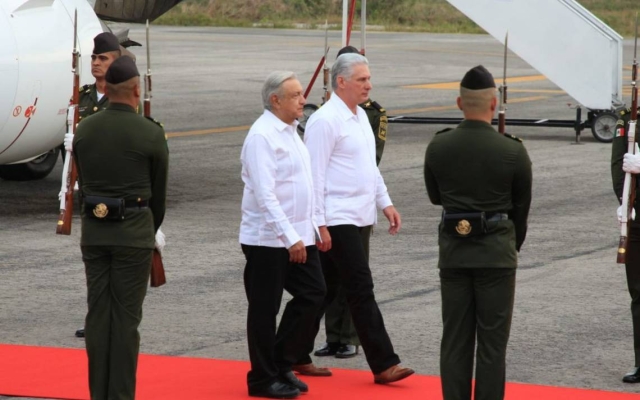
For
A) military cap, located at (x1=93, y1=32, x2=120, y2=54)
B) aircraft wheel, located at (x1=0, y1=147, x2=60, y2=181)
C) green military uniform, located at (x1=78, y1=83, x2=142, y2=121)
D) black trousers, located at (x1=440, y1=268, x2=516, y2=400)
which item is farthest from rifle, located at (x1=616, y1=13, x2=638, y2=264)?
aircraft wheel, located at (x1=0, y1=147, x2=60, y2=181)

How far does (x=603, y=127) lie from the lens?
66.3ft

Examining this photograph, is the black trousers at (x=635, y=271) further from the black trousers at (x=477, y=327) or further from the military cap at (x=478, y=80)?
the military cap at (x=478, y=80)

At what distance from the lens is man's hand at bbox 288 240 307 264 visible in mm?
7117

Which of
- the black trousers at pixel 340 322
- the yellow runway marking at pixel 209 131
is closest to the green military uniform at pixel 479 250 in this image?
the black trousers at pixel 340 322

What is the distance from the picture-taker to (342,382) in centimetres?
767

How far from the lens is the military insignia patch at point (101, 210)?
6.56 metres

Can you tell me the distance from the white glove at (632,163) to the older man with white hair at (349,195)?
142cm

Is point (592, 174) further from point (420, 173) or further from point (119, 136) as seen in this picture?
point (119, 136)

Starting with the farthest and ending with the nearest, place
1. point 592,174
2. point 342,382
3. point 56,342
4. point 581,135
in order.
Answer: point 581,135
point 592,174
point 56,342
point 342,382

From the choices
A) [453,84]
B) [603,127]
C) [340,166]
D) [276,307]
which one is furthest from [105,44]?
[453,84]

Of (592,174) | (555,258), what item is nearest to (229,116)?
(592,174)

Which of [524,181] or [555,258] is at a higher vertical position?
[524,181]

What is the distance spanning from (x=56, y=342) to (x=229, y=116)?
16228mm

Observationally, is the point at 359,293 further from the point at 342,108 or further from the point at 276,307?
the point at 342,108
